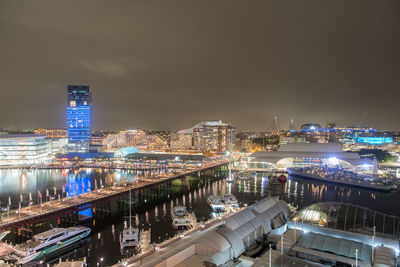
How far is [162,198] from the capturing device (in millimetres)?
20781

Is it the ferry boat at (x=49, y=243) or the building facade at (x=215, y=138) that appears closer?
the ferry boat at (x=49, y=243)

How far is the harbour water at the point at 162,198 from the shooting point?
40.6ft

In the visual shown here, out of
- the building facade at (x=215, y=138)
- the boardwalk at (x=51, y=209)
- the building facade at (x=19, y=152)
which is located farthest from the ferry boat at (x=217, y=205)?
the building facade at (x=215, y=138)

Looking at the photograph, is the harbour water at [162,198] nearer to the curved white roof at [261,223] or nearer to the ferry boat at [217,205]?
the ferry boat at [217,205]

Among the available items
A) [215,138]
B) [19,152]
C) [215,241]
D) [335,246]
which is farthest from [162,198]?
[215,138]

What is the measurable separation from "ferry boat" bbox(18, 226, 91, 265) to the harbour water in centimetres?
57

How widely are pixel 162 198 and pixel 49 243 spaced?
10162 millimetres

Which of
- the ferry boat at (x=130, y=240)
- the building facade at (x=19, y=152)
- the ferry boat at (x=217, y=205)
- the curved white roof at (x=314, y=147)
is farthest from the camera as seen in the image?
the curved white roof at (x=314, y=147)

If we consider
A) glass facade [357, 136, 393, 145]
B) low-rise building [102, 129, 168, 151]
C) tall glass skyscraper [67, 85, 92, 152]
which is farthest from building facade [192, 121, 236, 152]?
glass facade [357, 136, 393, 145]

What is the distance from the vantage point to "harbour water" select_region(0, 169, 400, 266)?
487 inches

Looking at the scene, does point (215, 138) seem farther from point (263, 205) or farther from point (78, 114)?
point (263, 205)

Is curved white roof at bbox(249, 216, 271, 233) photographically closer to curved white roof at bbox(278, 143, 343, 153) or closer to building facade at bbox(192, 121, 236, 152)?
curved white roof at bbox(278, 143, 343, 153)

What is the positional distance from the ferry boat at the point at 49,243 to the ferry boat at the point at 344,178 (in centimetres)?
2282

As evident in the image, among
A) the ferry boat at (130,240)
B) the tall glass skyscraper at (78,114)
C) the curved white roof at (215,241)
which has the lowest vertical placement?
the ferry boat at (130,240)
